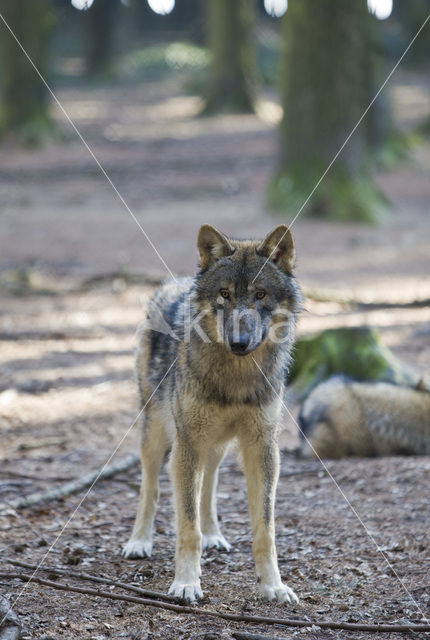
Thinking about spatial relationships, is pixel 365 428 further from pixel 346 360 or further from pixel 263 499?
pixel 263 499

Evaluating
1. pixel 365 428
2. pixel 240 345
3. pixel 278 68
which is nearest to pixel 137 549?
pixel 240 345

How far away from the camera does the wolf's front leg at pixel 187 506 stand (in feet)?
15.8

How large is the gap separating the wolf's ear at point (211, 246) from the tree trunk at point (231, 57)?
24.4 meters

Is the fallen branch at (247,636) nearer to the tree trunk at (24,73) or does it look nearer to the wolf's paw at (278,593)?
the wolf's paw at (278,593)

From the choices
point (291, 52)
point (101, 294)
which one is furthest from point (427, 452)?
point (291, 52)

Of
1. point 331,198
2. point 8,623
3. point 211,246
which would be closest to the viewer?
point 8,623

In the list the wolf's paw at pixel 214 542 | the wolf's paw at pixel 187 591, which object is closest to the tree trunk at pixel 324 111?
the wolf's paw at pixel 214 542

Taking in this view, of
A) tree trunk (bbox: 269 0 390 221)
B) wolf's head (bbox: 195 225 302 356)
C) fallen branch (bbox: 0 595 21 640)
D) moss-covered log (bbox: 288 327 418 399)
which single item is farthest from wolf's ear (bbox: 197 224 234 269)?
tree trunk (bbox: 269 0 390 221)

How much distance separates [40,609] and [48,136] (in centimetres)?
2277

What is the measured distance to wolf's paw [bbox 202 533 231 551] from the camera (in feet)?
18.3

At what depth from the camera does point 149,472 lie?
5.56 meters

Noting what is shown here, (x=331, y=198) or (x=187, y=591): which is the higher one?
(x=331, y=198)

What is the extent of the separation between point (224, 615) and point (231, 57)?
84.8 ft

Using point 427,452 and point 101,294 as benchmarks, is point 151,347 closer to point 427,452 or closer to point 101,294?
point 427,452
